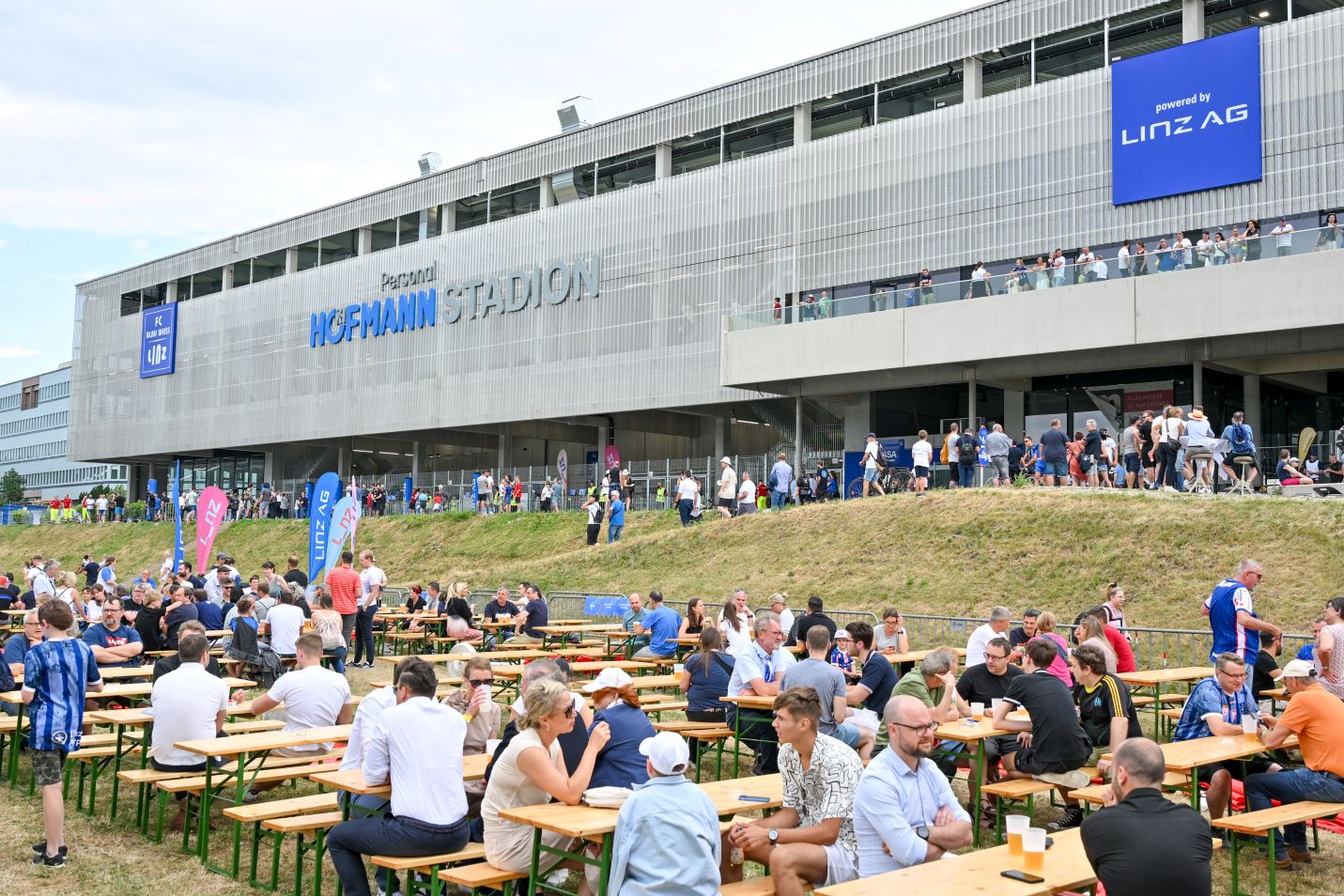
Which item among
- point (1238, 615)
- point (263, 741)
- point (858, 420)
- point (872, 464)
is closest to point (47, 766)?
point (263, 741)

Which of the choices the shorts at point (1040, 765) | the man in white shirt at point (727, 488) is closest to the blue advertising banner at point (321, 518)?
the man in white shirt at point (727, 488)

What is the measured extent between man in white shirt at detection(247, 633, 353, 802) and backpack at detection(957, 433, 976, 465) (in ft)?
63.9

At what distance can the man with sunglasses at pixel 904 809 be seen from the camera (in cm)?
576

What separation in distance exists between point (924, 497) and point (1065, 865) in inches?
814

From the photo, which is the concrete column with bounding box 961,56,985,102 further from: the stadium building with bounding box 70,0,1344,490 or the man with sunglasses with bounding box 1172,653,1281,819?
the man with sunglasses with bounding box 1172,653,1281,819

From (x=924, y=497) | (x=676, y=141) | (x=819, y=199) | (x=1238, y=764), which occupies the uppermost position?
(x=676, y=141)

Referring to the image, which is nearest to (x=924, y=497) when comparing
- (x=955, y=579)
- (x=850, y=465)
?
(x=955, y=579)

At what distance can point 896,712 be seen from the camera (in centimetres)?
585

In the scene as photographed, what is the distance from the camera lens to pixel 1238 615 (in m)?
11.9

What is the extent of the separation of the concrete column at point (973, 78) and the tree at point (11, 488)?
102003 mm

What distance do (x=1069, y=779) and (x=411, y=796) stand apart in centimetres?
460

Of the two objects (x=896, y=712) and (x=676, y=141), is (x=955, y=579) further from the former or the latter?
(x=676, y=141)

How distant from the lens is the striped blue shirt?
309 inches

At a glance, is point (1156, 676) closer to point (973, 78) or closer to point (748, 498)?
point (748, 498)
